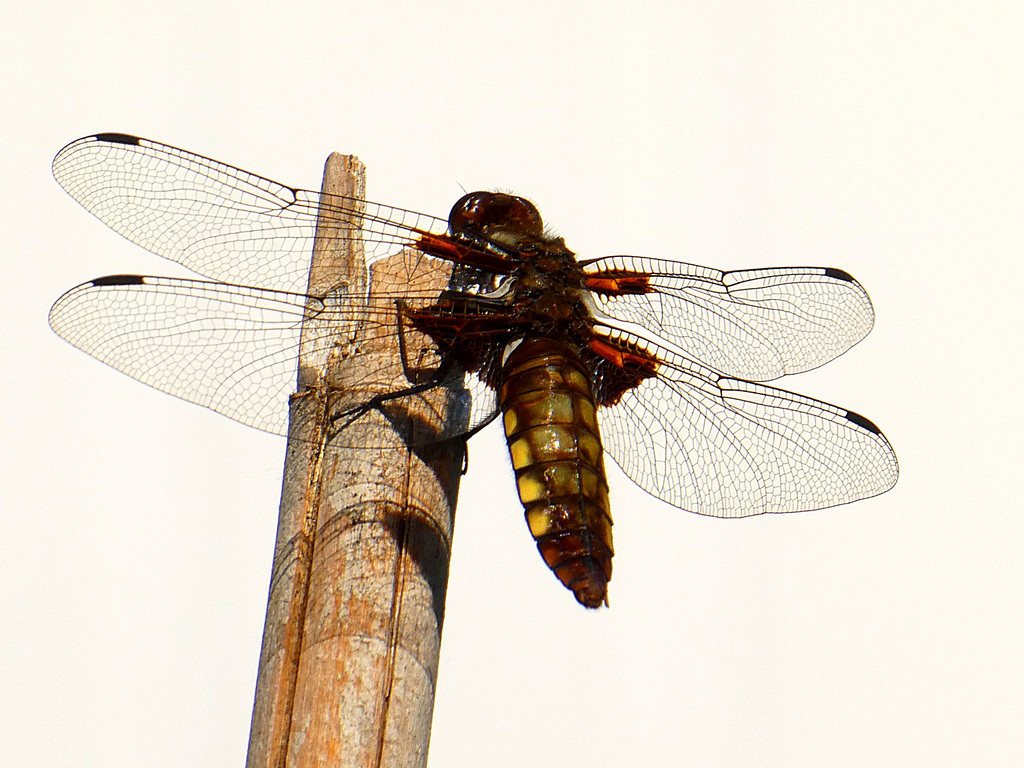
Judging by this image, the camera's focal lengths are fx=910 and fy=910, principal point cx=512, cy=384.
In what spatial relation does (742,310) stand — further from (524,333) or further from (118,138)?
(118,138)

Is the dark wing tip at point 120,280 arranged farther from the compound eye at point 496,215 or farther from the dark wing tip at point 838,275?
the dark wing tip at point 838,275

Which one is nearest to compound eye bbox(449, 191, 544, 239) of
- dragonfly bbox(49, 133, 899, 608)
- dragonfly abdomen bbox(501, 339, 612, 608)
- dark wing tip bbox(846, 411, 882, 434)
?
dragonfly bbox(49, 133, 899, 608)

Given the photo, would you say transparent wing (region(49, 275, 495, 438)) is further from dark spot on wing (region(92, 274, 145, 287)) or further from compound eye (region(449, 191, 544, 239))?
compound eye (region(449, 191, 544, 239))

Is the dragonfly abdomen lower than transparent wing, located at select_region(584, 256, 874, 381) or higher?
lower

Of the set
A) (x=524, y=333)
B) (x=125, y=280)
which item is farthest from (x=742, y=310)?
(x=125, y=280)

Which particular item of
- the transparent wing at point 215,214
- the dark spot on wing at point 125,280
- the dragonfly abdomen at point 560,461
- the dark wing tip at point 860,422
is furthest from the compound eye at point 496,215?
the dark wing tip at point 860,422

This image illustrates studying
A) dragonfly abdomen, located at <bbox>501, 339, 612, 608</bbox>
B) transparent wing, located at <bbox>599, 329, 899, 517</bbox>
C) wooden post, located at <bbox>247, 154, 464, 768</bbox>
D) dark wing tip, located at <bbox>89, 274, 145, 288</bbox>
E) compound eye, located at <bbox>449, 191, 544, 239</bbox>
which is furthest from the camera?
compound eye, located at <bbox>449, 191, 544, 239</bbox>
